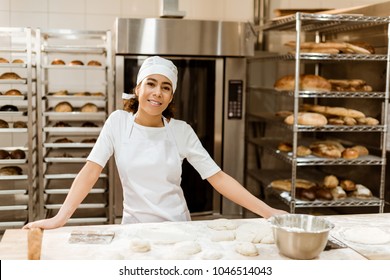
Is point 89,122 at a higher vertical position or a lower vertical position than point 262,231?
higher

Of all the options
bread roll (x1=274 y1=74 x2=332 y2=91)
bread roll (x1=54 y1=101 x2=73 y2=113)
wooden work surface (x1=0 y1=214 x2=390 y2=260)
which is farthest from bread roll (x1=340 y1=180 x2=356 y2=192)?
bread roll (x1=54 y1=101 x2=73 y2=113)

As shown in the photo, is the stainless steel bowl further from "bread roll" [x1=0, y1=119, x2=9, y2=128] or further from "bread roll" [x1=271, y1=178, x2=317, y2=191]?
"bread roll" [x1=0, y1=119, x2=9, y2=128]

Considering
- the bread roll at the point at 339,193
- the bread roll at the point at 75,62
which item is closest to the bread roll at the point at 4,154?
the bread roll at the point at 75,62

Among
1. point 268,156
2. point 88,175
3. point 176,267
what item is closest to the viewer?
point 176,267

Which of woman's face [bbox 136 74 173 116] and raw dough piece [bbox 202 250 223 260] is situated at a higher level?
woman's face [bbox 136 74 173 116]

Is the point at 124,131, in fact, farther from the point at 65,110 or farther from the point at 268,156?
the point at 268,156

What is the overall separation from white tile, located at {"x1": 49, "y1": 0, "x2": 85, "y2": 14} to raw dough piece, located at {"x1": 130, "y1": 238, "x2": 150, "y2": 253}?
2433mm

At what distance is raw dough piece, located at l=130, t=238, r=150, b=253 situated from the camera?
1356mm

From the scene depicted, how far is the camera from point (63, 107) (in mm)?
3193

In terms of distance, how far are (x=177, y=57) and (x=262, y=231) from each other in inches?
70.5

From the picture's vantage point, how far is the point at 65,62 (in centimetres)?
340

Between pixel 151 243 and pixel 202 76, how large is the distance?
6.24 ft

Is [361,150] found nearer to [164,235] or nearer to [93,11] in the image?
[164,235]

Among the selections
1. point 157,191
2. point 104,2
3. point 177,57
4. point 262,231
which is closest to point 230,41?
point 177,57
